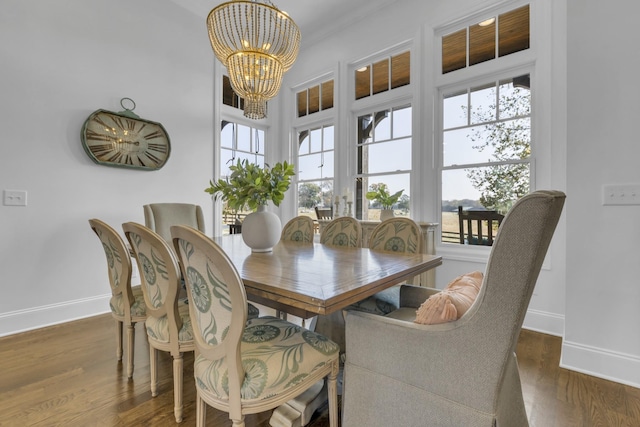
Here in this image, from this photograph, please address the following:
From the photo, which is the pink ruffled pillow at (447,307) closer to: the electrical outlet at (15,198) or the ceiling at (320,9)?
the electrical outlet at (15,198)

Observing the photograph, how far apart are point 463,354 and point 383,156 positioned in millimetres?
2939

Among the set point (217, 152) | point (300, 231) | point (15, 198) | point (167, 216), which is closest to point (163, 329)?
point (300, 231)

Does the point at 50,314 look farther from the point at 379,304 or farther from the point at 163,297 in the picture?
the point at 379,304

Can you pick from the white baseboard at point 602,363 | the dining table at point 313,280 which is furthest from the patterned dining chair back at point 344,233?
the white baseboard at point 602,363

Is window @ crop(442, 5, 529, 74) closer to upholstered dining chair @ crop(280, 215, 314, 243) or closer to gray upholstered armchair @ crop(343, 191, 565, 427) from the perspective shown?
upholstered dining chair @ crop(280, 215, 314, 243)

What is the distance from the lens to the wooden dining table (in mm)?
1085

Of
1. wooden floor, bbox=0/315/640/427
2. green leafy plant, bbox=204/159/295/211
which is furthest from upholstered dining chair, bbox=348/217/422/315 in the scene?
green leafy plant, bbox=204/159/295/211

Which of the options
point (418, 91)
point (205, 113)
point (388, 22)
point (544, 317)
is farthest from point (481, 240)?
point (205, 113)

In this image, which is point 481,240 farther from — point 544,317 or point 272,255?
point 272,255

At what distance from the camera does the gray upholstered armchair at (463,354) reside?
32.2 inches

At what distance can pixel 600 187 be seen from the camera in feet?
6.17

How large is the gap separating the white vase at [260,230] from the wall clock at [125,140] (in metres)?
2.10

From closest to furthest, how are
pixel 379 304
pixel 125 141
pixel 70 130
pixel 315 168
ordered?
1. pixel 379 304
2. pixel 70 130
3. pixel 125 141
4. pixel 315 168

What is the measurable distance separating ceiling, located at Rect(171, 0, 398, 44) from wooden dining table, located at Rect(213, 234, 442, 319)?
3.12m
